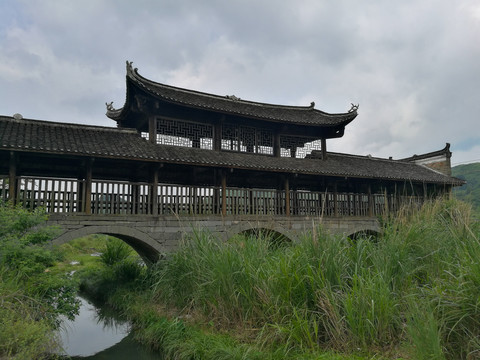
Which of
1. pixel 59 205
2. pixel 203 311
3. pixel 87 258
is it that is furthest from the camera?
pixel 87 258

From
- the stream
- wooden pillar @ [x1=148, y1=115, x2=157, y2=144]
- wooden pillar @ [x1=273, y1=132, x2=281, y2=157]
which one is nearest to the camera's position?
the stream

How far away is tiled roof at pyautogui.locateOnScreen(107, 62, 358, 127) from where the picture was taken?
1301cm

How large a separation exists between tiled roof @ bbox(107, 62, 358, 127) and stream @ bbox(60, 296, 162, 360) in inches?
272

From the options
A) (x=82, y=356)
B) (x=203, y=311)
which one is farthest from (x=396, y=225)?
(x=82, y=356)

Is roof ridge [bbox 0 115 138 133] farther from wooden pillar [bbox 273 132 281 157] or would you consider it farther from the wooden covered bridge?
wooden pillar [bbox 273 132 281 157]

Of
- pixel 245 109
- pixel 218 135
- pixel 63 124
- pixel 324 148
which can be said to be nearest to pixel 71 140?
pixel 63 124

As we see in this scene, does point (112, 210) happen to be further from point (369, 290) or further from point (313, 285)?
point (369, 290)

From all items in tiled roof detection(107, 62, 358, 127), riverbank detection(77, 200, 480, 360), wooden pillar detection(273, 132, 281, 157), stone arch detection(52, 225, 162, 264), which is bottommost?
riverbank detection(77, 200, 480, 360)

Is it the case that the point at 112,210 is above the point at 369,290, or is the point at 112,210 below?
above

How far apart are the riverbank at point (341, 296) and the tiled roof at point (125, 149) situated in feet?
14.3

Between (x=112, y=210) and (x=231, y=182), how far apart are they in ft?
16.9

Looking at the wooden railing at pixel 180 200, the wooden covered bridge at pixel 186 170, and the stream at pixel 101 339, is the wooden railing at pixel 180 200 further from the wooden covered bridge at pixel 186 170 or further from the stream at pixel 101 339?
the stream at pixel 101 339

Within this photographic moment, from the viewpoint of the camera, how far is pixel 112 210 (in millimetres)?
10555

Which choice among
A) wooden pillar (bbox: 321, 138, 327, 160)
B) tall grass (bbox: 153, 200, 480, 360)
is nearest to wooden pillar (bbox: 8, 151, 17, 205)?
tall grass (bbox: 153, 200, 480, 360)
